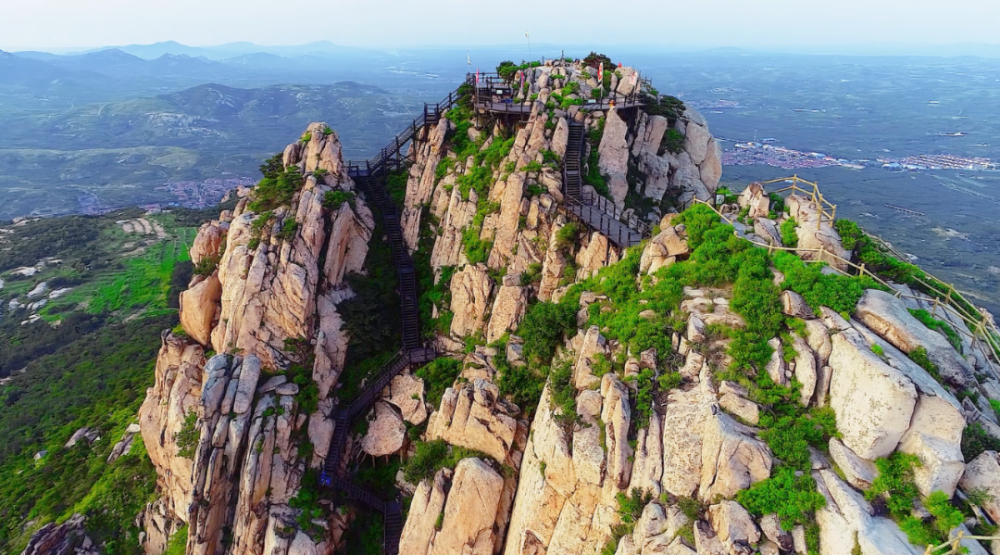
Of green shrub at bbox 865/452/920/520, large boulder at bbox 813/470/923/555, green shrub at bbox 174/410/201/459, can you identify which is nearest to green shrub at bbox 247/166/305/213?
green shrub at bbox 174/410/201/459

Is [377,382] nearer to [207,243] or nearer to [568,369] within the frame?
[568,369]

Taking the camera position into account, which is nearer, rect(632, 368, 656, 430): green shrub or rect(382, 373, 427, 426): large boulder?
rect(632, 368, 656, 430): green shrub

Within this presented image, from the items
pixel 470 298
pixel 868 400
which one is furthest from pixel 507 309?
pixel 868 400

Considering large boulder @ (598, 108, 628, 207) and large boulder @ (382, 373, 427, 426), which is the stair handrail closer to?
large boulder @ (382, 373, 427, 426)

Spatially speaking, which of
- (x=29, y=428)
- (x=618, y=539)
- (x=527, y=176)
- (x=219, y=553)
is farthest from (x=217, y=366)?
(x=29, y=428)

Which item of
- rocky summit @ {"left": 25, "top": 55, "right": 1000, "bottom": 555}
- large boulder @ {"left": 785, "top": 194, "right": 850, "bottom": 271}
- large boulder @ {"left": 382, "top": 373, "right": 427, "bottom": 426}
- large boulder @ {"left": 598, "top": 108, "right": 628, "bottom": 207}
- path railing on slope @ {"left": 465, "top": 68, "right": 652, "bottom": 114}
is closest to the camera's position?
rocky summit @ {"left": 25, "top": 55, "right": 1000, "bottom": 555}

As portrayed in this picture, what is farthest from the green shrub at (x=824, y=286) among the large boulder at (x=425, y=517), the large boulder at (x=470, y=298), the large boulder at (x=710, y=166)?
the large boulder at (x=710, y=166)
